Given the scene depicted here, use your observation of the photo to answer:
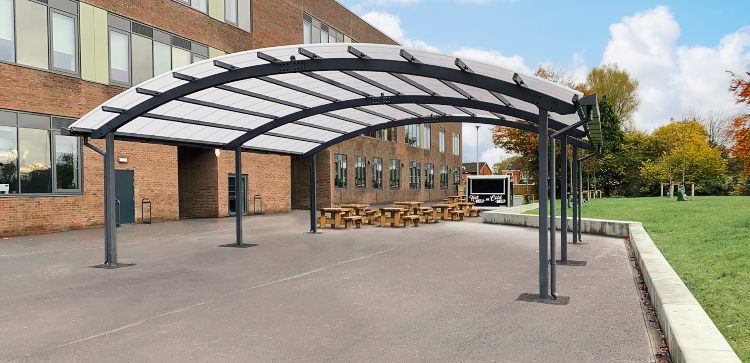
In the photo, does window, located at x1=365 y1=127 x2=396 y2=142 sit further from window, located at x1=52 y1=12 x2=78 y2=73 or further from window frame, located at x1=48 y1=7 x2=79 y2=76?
window, located at x1=52 y1=12 x2=78 y2=73

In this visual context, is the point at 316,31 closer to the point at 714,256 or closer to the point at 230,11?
the point at 230,11

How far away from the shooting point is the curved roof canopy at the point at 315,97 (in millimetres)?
8266

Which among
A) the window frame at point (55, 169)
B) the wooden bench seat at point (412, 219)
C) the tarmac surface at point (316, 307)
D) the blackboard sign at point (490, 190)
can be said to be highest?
the window frame at point (55, 169)

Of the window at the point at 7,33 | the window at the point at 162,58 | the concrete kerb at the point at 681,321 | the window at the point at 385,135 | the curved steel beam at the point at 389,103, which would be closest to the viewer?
the concrete kerb at the point at 681,321

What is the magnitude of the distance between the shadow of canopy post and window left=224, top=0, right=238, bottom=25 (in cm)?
1322

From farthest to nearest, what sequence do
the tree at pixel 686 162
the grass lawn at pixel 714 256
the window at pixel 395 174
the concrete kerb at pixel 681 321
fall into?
1. the window at pixel 395 174
2. the tree at pixel 686 162
3. the grass lawn at pixel 714 256
4. the concrete kerb at pixel 681 321

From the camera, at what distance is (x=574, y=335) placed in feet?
18.8

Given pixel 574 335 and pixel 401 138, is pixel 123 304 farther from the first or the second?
pixel 401 138

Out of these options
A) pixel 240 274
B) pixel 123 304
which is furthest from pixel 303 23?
pixel 123 304

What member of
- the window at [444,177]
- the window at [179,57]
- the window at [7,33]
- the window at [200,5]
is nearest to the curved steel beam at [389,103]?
the window at [7,33]

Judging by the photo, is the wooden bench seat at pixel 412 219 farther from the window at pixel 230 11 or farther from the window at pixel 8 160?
the window at pixel 230 11

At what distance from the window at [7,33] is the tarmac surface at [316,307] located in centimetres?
721

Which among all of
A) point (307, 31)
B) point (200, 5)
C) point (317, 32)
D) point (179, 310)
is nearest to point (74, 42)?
point (200, 5)

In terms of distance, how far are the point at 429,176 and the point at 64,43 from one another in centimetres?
3836
